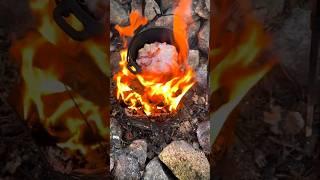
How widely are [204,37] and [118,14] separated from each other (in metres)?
0.74

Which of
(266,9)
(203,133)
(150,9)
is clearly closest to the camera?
(266,9)

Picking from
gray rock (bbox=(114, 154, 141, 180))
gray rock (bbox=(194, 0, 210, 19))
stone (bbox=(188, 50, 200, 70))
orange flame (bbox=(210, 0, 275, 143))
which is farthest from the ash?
orange flame (bbox=(210, 0, 275, 143))

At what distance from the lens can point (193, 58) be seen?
3.95 meters

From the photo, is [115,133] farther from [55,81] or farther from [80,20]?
[80,20]

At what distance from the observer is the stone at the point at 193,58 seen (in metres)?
3.94

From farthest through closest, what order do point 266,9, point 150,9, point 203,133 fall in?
point 203,133 → point 150,9 → point 266,9

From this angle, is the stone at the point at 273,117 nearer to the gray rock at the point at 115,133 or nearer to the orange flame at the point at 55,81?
the orange flame at the point at 55,81

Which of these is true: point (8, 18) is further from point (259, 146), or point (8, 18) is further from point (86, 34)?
point (259, 146)

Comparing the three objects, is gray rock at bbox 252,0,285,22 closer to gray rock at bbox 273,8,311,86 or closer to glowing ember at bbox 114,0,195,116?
gray rock at bbox 273,8,311,86

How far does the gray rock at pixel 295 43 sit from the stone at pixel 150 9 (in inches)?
55.1

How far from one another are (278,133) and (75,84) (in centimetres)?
125

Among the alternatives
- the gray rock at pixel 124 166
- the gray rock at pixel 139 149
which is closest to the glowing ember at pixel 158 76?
the gray rock at pixel 139 149

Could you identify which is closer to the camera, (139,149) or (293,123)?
(293,123)

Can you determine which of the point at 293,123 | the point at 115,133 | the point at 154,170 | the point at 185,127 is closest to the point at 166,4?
the point at 185,127
